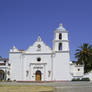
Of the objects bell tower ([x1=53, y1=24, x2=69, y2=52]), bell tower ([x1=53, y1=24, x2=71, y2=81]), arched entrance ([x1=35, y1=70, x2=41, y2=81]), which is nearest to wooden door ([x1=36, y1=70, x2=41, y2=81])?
arched entrance ([x1=35, y1=70, x2=41, y2=81])

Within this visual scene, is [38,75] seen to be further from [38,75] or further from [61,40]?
[61,40]

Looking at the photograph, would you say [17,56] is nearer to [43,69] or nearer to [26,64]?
[26,64]

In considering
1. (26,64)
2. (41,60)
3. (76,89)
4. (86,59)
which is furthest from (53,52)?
(76,89)

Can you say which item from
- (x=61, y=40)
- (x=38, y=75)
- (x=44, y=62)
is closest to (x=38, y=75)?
(x=38, y=75)

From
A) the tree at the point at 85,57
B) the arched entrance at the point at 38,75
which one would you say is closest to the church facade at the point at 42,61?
the arched entrance at the point at 38,75

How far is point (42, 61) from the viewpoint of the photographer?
149ft

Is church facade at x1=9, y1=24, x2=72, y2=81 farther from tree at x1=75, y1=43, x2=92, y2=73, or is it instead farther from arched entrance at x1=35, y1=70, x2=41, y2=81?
tree at x1=75, y1=43, x2=92, y2=73

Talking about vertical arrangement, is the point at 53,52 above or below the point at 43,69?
above

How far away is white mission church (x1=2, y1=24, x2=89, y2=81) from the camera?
147ft

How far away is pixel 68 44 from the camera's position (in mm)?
45906

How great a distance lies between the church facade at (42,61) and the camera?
44.6 metres

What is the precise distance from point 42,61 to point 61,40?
578 centimetres

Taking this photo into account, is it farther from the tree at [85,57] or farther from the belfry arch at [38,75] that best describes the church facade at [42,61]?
the tree at [85,57]

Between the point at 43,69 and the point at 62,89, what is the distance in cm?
Result: 3889
